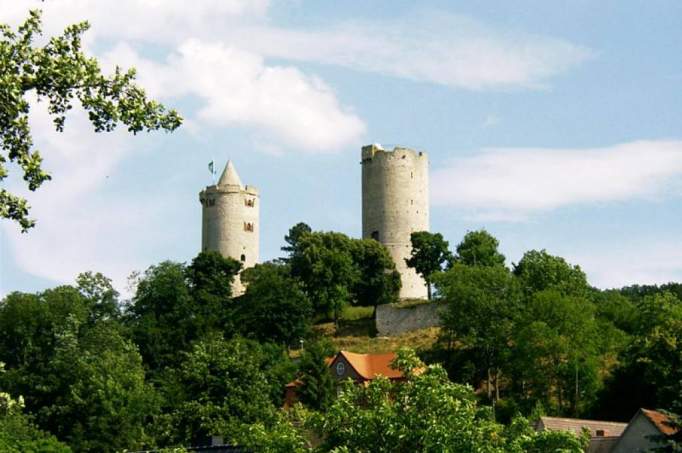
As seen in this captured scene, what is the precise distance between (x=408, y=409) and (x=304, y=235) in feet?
182

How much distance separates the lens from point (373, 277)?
81.2 metres

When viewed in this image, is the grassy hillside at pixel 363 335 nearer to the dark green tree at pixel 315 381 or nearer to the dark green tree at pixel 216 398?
the dark green tree at pixel 315 381

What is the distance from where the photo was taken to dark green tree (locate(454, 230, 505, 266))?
74.9 meters

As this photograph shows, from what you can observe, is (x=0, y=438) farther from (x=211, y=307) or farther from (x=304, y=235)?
(x=304, y=235)

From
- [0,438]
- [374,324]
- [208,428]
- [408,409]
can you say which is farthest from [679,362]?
[374,324]

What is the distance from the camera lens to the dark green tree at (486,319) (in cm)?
5888

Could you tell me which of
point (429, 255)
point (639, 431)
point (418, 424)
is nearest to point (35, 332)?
point (429, 255)

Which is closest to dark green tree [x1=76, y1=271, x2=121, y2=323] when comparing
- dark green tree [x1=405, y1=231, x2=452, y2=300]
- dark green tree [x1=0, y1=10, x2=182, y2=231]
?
dark green tree [x1=405, y1=231, x2=452, y2=300]

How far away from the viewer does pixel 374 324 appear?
250 ft

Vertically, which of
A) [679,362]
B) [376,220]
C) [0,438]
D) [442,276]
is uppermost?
[376,220]

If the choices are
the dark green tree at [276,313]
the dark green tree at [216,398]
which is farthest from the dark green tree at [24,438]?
the dark green tree at [276,313]

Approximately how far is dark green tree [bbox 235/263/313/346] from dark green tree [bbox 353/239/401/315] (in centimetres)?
684

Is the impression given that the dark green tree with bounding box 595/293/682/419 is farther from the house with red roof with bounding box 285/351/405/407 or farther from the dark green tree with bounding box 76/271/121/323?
the dark green tree with bounding box 76/271/121/323

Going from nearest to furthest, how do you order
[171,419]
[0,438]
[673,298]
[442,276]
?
1. [0,438]
2. [171,419]
3. [673,298]
4. [442,276]
